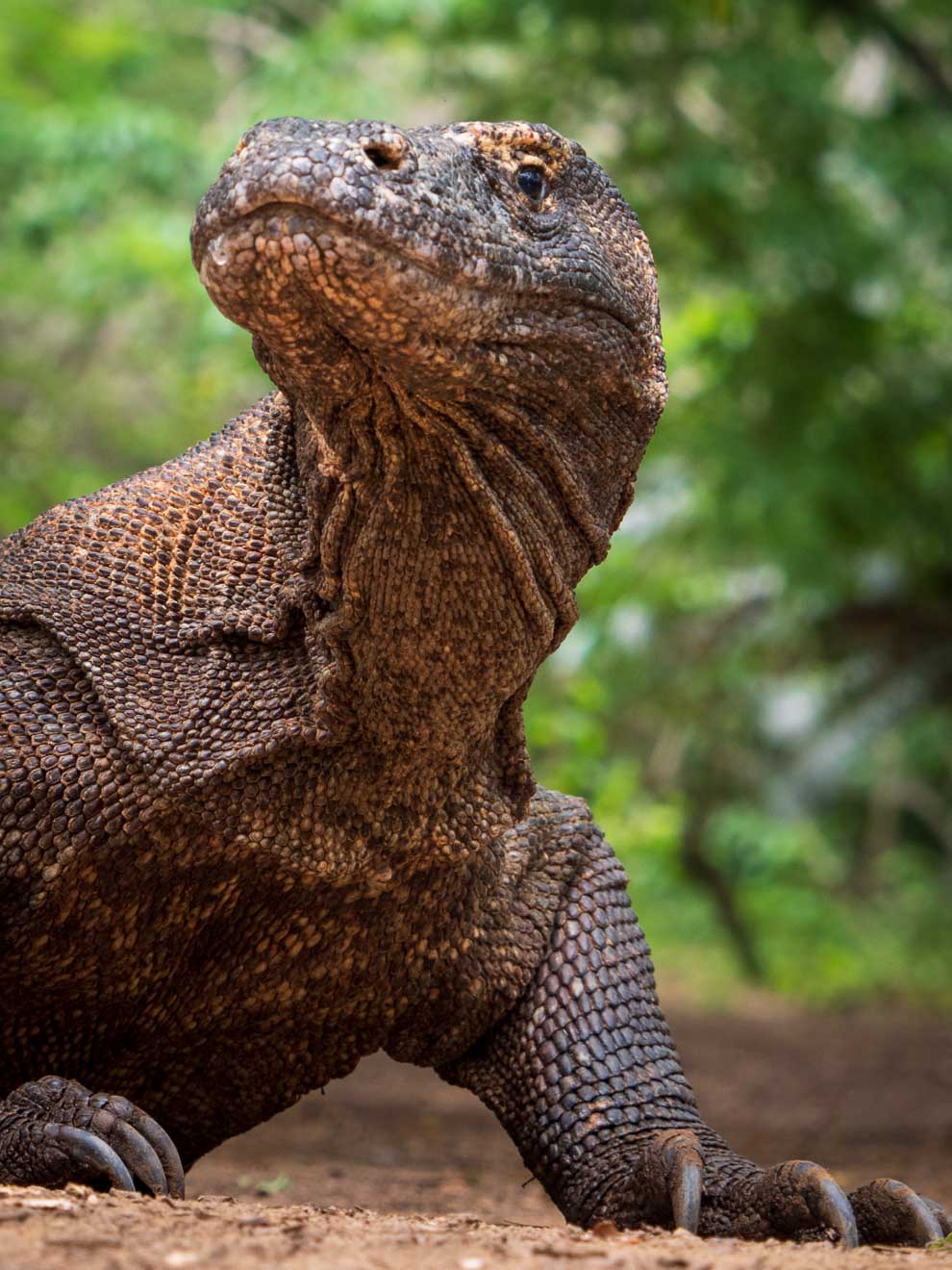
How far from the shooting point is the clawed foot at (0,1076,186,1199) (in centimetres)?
294

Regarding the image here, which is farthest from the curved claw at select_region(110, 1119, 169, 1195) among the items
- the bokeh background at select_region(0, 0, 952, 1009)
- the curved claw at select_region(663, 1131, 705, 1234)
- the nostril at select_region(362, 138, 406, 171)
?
the bokeh background at select_region(0, 0, 952, 1009)

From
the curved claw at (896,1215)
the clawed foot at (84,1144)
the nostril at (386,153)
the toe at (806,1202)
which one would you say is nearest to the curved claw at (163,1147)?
the clawed foot at (84,1144)

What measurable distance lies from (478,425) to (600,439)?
33 cm

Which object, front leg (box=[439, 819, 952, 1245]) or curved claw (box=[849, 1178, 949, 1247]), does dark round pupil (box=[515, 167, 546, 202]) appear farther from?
curved claw (box=[849, 1178, 949, 1247])

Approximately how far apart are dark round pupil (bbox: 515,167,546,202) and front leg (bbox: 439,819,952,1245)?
5.30ft

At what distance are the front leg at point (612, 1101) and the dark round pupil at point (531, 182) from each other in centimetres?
162

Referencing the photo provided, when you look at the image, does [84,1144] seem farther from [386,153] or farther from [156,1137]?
[386,153]

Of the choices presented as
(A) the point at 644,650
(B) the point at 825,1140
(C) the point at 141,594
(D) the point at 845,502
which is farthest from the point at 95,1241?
(A) the point at 644,650

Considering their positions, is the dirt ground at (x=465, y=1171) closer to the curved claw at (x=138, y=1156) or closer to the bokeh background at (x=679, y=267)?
the curved claw at (x=138, y=1156)

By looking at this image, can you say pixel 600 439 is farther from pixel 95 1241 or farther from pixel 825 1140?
pixel 825 1140

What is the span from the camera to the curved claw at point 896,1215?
311 cm

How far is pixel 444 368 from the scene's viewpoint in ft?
8.78

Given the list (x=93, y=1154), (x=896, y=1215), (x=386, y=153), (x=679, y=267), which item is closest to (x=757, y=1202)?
(x=896, y=1215)

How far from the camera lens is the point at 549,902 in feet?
12.7
